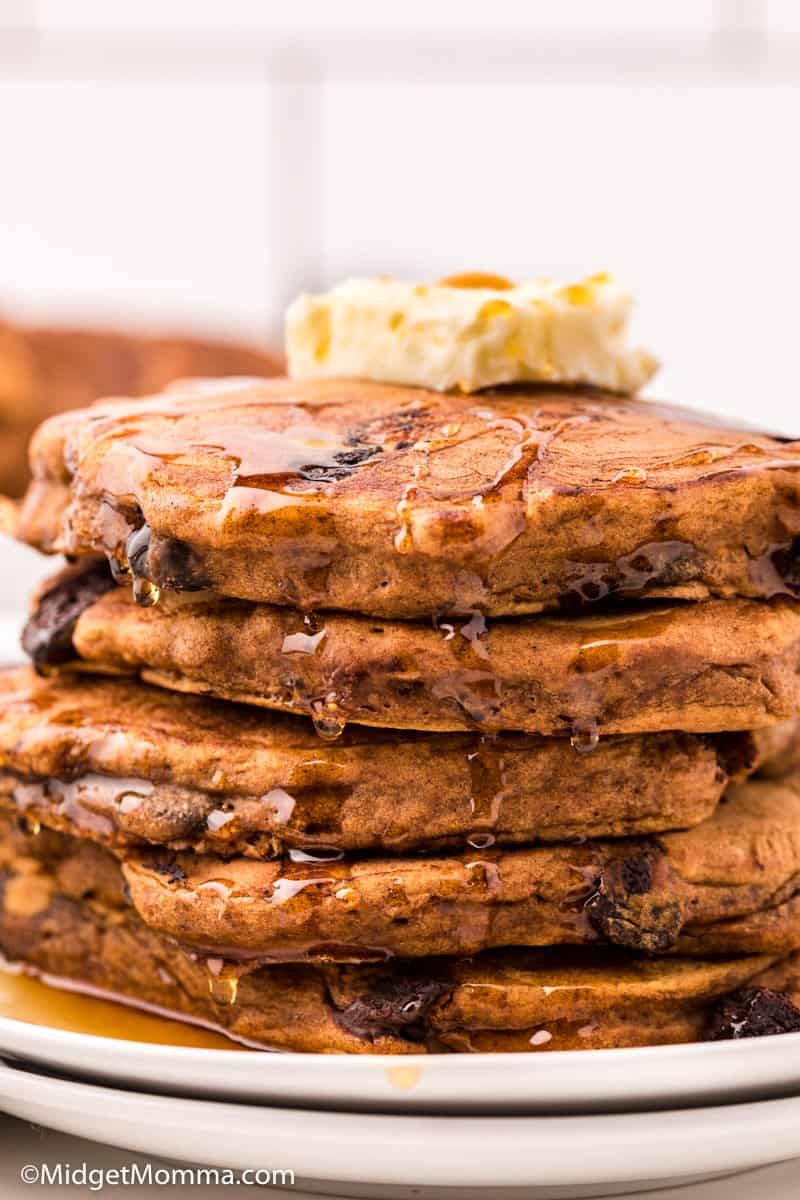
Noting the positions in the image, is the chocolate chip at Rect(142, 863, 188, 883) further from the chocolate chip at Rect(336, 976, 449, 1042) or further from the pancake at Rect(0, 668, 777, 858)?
the chocolate chip at Rect(336, 976, 449, 1042)

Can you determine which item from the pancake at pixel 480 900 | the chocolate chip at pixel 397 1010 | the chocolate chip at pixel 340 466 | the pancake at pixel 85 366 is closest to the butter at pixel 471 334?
the chocolate chip at pixel 340 466

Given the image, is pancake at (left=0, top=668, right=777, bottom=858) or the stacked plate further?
pancake at (left=0, top=668, right=777, bottom=858)

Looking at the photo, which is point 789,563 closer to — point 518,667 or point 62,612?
point 518,667

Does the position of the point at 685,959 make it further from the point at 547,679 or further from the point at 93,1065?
the point at 93,1065

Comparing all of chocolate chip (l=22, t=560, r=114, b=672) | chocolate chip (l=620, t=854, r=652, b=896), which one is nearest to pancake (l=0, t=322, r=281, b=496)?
chocolate chip (l=22, t=560, r=114, b=672)

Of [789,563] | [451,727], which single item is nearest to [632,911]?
[451,727]

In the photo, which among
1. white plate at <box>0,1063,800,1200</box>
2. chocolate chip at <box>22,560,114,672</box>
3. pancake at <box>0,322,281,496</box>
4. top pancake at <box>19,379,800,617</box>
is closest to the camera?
white plate at <box>0,1063,800,1200</box>
